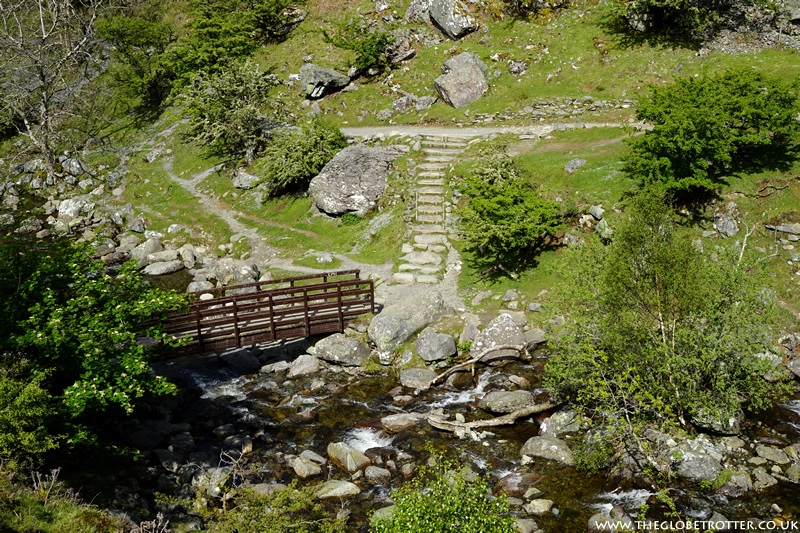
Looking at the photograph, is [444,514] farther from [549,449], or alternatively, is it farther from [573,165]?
[573,165]

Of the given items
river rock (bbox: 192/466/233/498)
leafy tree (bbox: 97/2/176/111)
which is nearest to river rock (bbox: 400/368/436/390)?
river rock (bbox: 192/466/233/498)

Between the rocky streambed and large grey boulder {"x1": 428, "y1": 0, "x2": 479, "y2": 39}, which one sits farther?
large grey boulder {"x1": 428, "y1": 0, "x2": 479, "y2": 39}

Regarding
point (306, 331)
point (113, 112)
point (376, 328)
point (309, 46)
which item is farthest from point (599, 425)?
point (113, 112)

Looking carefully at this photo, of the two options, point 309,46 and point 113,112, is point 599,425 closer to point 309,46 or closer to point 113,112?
point 309,46

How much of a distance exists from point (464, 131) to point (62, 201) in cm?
3756

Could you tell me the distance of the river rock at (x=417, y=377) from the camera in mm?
26938

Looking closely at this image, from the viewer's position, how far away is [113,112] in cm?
6862

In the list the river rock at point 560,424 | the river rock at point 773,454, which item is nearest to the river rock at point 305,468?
the river rock at point 560,424

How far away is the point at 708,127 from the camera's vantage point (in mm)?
30109

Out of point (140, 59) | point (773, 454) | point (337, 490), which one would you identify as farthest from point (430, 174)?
point (140, 59)

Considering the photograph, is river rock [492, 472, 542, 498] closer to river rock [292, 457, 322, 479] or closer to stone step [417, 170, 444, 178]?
river rock [292, 457, 322, 479]

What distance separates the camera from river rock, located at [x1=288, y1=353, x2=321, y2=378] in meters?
28.8

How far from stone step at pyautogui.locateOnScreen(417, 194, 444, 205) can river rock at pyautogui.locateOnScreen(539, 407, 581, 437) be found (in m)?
20.0

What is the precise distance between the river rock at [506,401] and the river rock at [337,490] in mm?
7001
